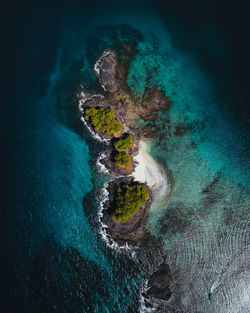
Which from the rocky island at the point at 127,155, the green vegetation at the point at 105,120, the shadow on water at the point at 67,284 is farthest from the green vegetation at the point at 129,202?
the shadow on water at the point at 67,284

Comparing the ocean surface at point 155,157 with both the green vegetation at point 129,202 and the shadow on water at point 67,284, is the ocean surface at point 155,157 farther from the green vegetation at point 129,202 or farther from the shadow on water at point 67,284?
the green vegetation at point 129,202

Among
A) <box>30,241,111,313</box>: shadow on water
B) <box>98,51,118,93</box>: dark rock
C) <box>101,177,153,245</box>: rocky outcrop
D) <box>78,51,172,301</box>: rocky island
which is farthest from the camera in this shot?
<box>98,51,118,93</box>: dark rock

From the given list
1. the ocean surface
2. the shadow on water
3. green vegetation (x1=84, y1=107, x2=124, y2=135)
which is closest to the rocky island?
green vegetation (x1=84, y1=107, x2=124, y2=135)

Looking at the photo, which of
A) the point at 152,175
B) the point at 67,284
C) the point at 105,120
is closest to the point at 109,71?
the point at 105,120

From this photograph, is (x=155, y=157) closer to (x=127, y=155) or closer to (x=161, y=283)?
(x=127, y=155)

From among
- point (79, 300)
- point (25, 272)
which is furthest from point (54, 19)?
point (79, 300)

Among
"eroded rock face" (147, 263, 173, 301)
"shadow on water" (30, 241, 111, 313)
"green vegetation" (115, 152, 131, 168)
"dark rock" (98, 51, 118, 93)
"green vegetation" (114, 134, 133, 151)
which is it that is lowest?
"shadow on water" (30, 241, 111, 313)

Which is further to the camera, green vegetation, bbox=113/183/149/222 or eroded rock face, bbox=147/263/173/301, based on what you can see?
eroded rock face, bbox=147/263/173/301

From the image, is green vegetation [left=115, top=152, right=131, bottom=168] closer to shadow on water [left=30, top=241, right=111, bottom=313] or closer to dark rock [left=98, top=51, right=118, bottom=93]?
dark rock [left=98, top=51, right=118, bottom=93]
